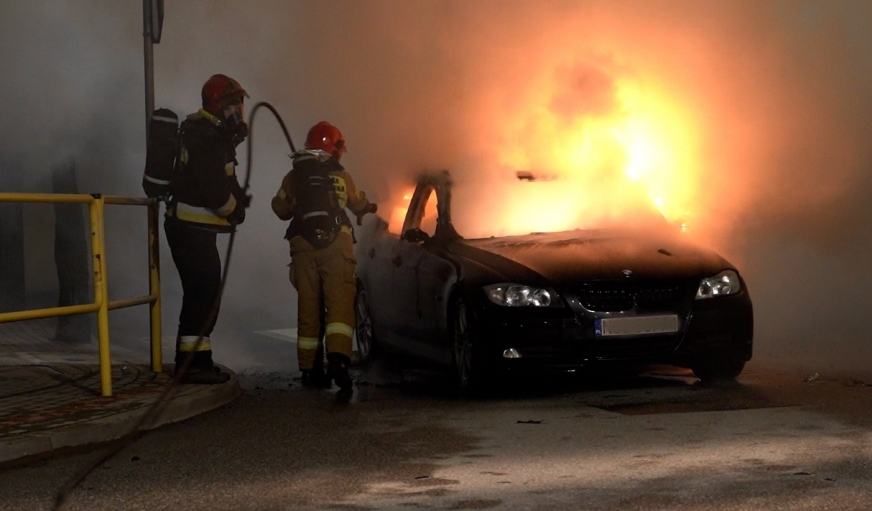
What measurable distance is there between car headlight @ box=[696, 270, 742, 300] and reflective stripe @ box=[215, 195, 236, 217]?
2953mm

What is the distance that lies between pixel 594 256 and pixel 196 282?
255 cm

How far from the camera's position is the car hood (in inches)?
347

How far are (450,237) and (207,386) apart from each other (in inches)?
78.3

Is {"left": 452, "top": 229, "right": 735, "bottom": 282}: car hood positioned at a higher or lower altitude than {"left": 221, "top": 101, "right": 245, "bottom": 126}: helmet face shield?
lower

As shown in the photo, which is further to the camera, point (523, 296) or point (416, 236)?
point (416, 236)

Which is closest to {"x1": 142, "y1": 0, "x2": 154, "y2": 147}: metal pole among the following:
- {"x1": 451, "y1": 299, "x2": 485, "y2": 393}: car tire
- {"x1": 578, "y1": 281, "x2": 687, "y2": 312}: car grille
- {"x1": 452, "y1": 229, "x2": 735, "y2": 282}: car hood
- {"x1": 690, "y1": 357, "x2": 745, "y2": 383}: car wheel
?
{"x1": 452, "y1": 229, "x2": 735, "y2": 282}: car hood

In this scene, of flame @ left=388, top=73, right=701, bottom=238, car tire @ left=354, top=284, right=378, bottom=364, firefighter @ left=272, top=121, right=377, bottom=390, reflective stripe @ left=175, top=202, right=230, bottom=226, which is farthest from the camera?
car tire @ left=354, top=284, right=378, bottom=364

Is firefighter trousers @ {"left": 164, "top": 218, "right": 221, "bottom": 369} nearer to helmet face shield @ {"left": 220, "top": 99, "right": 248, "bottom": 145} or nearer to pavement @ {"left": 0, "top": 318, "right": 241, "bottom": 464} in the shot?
pavement @ {"left": 0, "top": 318, "right": 241, "bottom": 464}

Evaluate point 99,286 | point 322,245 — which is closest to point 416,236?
point 322,245

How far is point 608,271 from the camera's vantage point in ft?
28.8

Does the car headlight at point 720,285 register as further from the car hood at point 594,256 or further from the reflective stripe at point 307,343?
the reflective stripe at point 307,343

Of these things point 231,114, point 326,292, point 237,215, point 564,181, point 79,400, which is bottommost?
point 79,400

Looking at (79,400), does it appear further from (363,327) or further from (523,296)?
(363,327)

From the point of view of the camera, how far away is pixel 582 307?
864 centimetres
